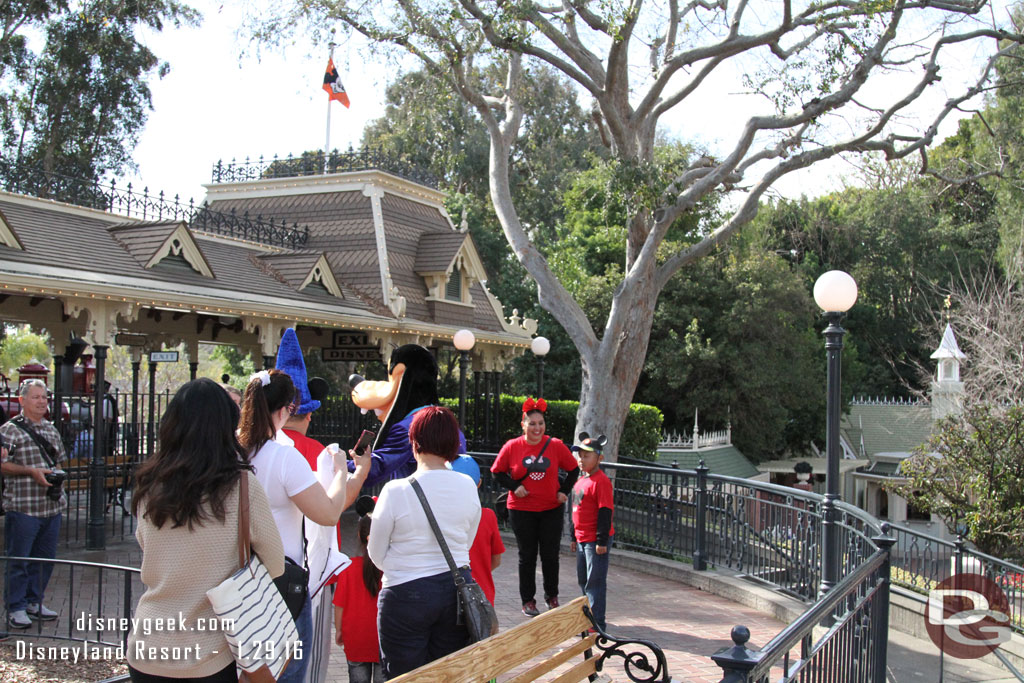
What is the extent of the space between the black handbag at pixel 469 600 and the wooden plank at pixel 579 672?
0.55 metres

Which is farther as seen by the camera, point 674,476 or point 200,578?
point 674,476

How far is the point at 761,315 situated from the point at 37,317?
22.2 metres

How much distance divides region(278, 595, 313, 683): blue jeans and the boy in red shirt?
329 centimetres

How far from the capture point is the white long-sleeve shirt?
12.5 feet

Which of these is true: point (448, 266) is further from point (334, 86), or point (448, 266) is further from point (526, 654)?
point (526, 654)

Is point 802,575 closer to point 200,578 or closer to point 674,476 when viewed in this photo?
point 674,476

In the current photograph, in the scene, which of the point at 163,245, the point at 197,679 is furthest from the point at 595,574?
the point at 163,245

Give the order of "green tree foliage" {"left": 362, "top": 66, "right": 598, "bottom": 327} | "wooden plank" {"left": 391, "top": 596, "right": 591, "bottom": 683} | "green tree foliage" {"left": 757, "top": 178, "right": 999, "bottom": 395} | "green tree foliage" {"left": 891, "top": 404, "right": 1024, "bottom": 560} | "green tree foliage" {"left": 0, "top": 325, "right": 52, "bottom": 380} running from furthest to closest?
"green tree foliage" {"left": 0, "top": 325, "right": 52, "bottom": 380} < "green tree foliage" {"left": 757, "top": 178, "right": 999, "bottom": 395} < "green tree foliage" {"left": 362, "top": 66, "right": 598, "bottom": 327} < "green tree foliage" {"left": 891, "top": 404, "right": 1024, "bottom": 560} < "wooden plank" {"left": 391, "top": 596, "right": 591, "bottom": 683}

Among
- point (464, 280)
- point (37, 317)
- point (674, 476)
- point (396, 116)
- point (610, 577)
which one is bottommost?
point (610, 577)

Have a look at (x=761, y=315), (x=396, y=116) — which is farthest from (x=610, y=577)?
(x=396, y=116)

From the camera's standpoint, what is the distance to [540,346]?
709 inches

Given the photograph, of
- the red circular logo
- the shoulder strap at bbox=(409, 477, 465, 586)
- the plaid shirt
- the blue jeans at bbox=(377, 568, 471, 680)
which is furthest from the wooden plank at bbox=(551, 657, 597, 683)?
the plaid shirt

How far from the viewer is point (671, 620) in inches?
324

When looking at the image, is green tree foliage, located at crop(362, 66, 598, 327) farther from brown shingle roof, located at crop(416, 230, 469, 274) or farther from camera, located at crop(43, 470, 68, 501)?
camera, located at crop(43, 470, 68, 501)
